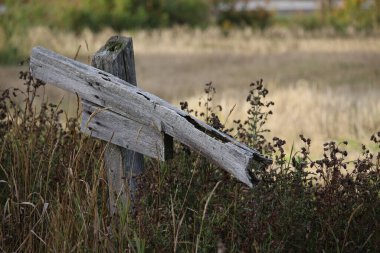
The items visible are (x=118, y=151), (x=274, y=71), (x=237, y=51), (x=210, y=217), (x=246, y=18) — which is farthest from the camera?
(x=246, y=18)

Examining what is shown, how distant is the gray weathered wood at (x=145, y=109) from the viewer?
9.62 feet

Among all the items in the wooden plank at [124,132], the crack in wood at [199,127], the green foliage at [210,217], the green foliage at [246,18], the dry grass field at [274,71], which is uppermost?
the green foliage at [246,18]

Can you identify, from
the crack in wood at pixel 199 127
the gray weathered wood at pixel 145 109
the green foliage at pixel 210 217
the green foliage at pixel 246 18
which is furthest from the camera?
the green foliage at pixel 246 18

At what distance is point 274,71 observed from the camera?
11.4 m

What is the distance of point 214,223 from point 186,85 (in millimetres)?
7211

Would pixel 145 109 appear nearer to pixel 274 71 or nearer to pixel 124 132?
pixel 124 132

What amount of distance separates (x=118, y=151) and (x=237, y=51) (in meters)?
10.4

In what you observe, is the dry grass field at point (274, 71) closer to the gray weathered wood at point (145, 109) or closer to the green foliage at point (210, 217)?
the green foliage at point (210, 217)

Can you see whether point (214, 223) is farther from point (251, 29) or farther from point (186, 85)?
point (251, 29)

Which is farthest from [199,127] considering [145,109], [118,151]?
[118,151]

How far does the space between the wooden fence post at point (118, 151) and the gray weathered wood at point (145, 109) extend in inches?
5.6

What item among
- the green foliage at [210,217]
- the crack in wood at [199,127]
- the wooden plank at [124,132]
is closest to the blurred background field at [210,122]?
the green foliage at [210,217]

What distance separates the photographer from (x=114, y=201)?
363 cm

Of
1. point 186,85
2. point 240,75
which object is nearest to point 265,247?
point 186,85
